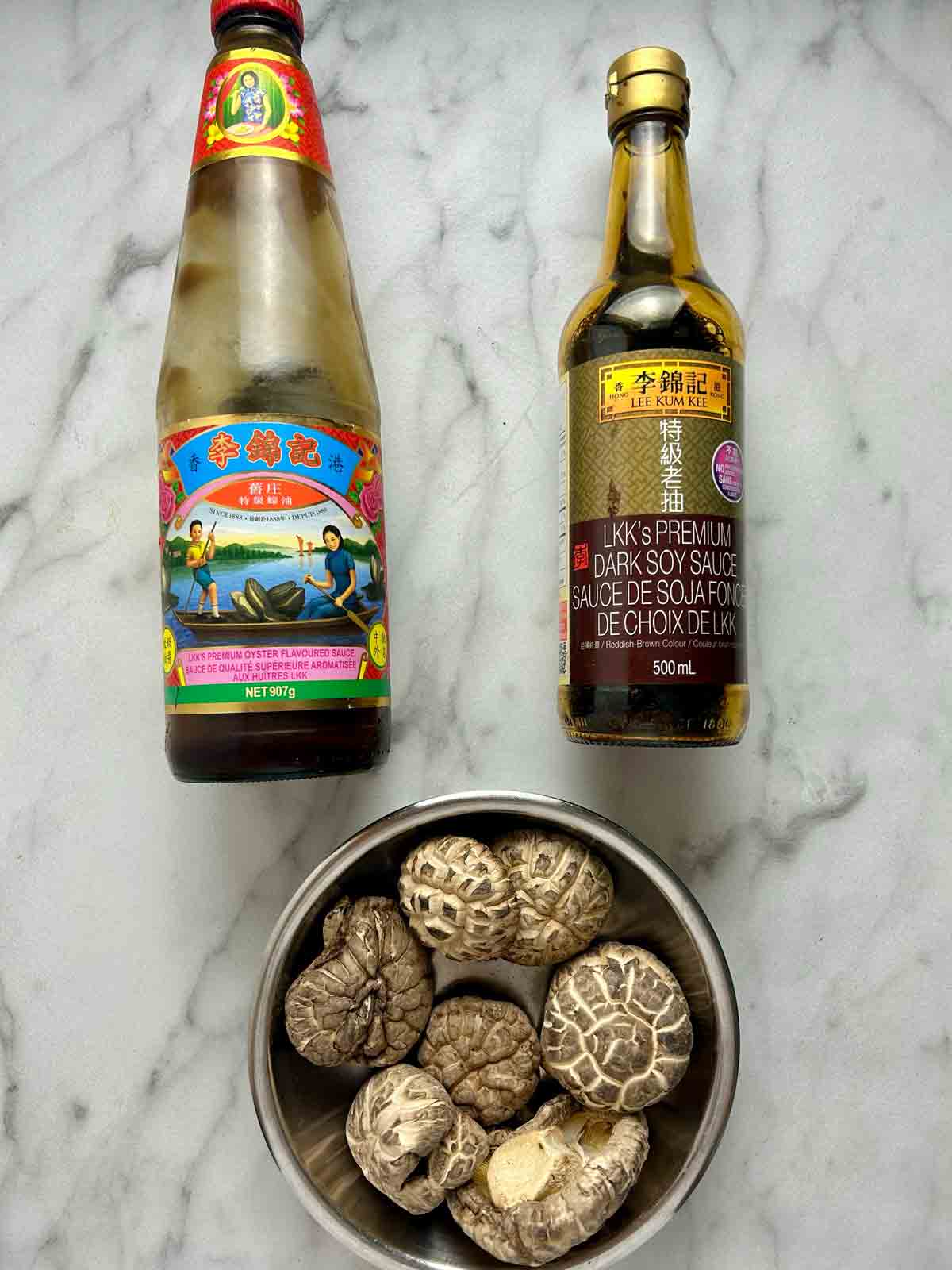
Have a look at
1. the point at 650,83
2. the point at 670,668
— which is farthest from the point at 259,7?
the point at 670,668

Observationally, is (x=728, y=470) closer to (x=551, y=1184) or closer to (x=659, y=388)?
(x=659, y=388)

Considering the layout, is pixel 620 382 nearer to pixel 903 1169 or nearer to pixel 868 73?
pixel 868 73

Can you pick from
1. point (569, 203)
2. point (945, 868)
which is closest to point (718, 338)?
point (569, 203)

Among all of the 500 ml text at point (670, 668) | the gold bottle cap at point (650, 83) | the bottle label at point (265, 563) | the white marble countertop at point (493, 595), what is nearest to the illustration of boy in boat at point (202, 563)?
the bottle label at point (265, 563)

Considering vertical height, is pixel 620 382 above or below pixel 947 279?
below

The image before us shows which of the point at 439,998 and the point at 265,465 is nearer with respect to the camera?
the point at 265,465

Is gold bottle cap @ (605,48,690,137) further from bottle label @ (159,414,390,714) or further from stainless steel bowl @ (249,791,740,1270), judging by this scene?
stainless steel bowl @ (249,791,740,1270)

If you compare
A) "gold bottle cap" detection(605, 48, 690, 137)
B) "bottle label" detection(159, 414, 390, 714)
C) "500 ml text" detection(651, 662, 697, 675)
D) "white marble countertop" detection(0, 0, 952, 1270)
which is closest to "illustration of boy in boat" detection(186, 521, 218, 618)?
"bottle label" detection(159, 414, 390, 714)
